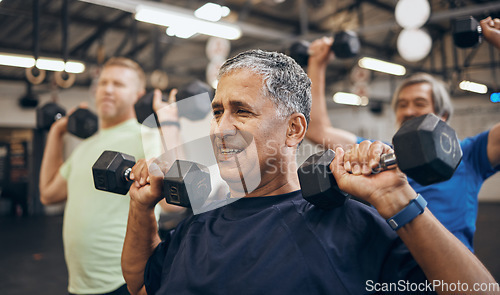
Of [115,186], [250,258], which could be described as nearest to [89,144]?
[115,186]

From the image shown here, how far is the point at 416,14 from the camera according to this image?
127 inches

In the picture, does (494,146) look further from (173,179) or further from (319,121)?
(173,179)

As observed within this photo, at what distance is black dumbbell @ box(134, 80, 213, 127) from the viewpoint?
149cm

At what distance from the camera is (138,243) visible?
1086 millimetres

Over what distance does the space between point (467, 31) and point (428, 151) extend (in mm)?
971

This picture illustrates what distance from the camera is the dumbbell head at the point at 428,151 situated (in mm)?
665

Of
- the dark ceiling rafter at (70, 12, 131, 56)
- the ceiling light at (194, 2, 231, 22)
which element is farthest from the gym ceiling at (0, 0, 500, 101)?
the ceiling light at (194, 2, 231, 22)

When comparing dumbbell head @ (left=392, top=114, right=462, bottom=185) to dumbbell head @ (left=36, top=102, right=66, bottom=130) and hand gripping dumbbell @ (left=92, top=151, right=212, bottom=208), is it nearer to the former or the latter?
hand gripping dumbbell @ (left=92, top=151, right=212, bottom=208)

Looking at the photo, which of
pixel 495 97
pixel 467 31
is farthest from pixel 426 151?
pixel 495 97

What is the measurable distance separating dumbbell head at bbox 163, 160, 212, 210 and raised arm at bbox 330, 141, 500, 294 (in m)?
0.40

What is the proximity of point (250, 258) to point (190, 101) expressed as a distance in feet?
2.72

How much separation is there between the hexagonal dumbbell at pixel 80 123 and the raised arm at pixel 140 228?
3.43ft

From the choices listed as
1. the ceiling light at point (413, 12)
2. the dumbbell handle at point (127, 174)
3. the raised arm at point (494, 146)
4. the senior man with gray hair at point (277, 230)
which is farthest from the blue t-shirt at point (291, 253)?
the ceiling light at point (413, 12)

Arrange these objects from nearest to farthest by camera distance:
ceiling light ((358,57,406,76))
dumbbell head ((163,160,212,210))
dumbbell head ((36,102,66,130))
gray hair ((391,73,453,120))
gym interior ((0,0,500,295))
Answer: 1. dumbbell head ((163,160,212,210))
2. gray hair ((391,73,453,120))
3. dumbbell head ((36,102,66,130))
4. gym interior ((0,0,500,295))
5. ceiling light ((358,57,406,76))
